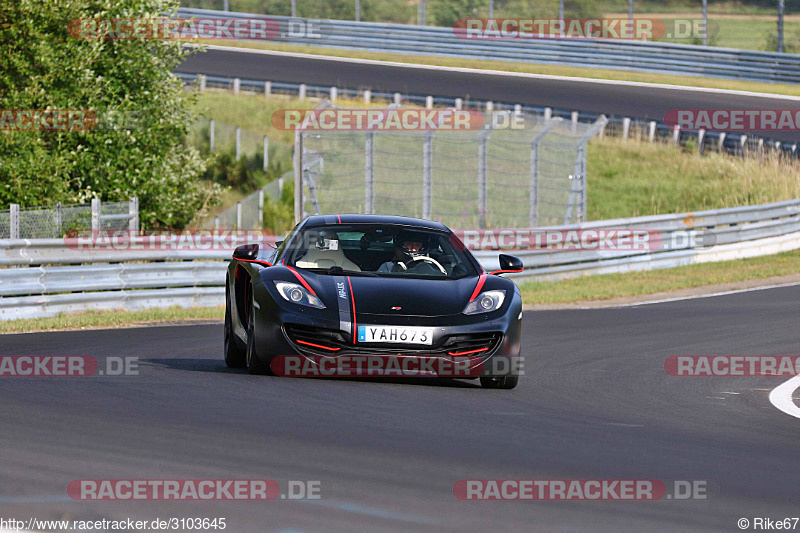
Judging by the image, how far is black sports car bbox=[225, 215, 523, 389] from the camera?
9211mm

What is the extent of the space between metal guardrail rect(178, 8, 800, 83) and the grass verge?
0.21m

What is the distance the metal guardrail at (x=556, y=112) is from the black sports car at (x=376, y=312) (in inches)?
914

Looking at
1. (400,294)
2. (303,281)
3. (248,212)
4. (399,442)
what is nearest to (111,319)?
(303,281)

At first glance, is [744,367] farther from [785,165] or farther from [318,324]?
[785,165]

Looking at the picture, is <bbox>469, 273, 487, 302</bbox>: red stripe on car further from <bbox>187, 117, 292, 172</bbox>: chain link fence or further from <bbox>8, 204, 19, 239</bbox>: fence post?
<bbox>187, 117, 292, 172</bbox>: chain link fence

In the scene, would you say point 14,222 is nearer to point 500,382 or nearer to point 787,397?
point 500,382

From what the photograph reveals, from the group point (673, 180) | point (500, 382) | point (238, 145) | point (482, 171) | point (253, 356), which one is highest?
point (253, 356)

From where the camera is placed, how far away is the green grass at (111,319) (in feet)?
48.8

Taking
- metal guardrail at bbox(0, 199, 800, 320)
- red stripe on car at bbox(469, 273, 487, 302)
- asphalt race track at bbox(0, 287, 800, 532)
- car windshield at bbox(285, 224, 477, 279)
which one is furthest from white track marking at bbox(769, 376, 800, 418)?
metal guardrail at bbox(0, 199, 800, 320)

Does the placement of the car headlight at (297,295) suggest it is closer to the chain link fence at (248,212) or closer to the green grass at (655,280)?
the green grass at (655,280)

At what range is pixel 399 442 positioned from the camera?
705cm

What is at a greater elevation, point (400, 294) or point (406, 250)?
point (406, 250)

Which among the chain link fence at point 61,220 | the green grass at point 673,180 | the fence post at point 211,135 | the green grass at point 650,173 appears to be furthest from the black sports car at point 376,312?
the fence post at point 211,135

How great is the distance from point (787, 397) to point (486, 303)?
2345mm
